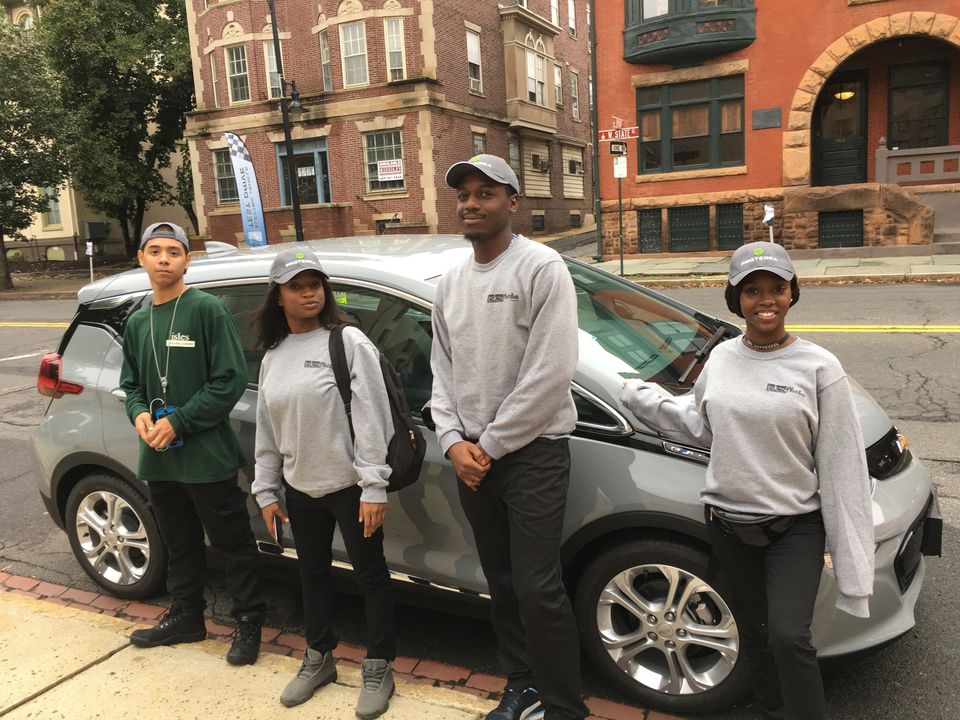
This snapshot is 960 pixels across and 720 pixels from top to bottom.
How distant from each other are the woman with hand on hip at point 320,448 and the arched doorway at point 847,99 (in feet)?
65.4

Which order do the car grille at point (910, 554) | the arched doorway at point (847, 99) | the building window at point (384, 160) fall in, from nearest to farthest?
the car grille at point (910, 554) < the arched doorway at point (847, 99) < the building window at point (384, 160)

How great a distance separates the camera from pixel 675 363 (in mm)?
3457

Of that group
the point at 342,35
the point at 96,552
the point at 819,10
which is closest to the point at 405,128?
the point at 342,35

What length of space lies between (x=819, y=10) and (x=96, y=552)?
21.2 metres

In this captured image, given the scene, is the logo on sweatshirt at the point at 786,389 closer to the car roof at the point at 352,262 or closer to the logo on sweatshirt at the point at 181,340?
the car roof at the point at 352,262

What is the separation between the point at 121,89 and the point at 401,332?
106ft

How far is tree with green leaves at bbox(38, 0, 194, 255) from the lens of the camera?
28.4 metres

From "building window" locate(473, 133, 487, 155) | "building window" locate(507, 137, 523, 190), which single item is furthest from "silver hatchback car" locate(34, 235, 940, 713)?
"building window" locate(507, 137, 523, 190)

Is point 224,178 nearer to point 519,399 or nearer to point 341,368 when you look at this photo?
point 341,368

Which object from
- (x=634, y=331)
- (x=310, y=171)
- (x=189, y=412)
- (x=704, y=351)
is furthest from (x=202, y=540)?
(x=310, y=171)

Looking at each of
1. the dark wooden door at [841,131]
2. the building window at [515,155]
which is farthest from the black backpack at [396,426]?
the building window at [515,155]

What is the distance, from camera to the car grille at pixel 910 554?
274 centimetres

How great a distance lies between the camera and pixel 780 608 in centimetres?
228

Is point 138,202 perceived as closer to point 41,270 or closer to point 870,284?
point 41,270
